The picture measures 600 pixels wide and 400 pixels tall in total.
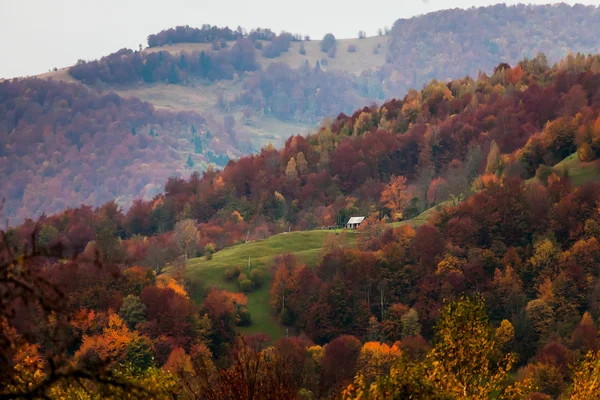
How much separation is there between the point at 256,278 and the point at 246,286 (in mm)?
3239

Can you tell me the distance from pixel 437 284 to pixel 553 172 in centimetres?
3844

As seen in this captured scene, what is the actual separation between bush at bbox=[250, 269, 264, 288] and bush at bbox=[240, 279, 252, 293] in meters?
1.67

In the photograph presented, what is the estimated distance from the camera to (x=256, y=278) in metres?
169

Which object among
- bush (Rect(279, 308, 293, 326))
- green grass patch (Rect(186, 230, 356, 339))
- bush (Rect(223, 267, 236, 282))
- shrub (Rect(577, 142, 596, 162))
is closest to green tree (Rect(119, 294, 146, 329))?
green grass patch (Rect(186, 230, 356, 339))

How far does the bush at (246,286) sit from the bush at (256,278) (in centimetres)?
167

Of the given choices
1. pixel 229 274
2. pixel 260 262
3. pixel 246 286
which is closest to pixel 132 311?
pixel 246 286

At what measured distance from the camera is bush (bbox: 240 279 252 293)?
166500 millimetres

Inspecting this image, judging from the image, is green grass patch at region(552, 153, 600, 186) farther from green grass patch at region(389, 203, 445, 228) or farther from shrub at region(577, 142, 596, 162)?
green grass patch at region(389, 203, 445, 228)

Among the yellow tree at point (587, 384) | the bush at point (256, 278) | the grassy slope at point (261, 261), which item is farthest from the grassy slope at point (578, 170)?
the yellow tree at point (587, 384)

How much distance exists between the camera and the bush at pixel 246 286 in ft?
546

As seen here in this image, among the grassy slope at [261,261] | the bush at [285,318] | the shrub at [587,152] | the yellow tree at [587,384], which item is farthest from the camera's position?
the shrub at [587,152]

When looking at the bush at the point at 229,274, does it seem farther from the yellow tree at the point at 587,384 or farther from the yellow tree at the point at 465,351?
the yellow tree at the point at 465,351

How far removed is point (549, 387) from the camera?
A: 11150 cm

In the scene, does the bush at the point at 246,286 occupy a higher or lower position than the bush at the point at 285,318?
higher
